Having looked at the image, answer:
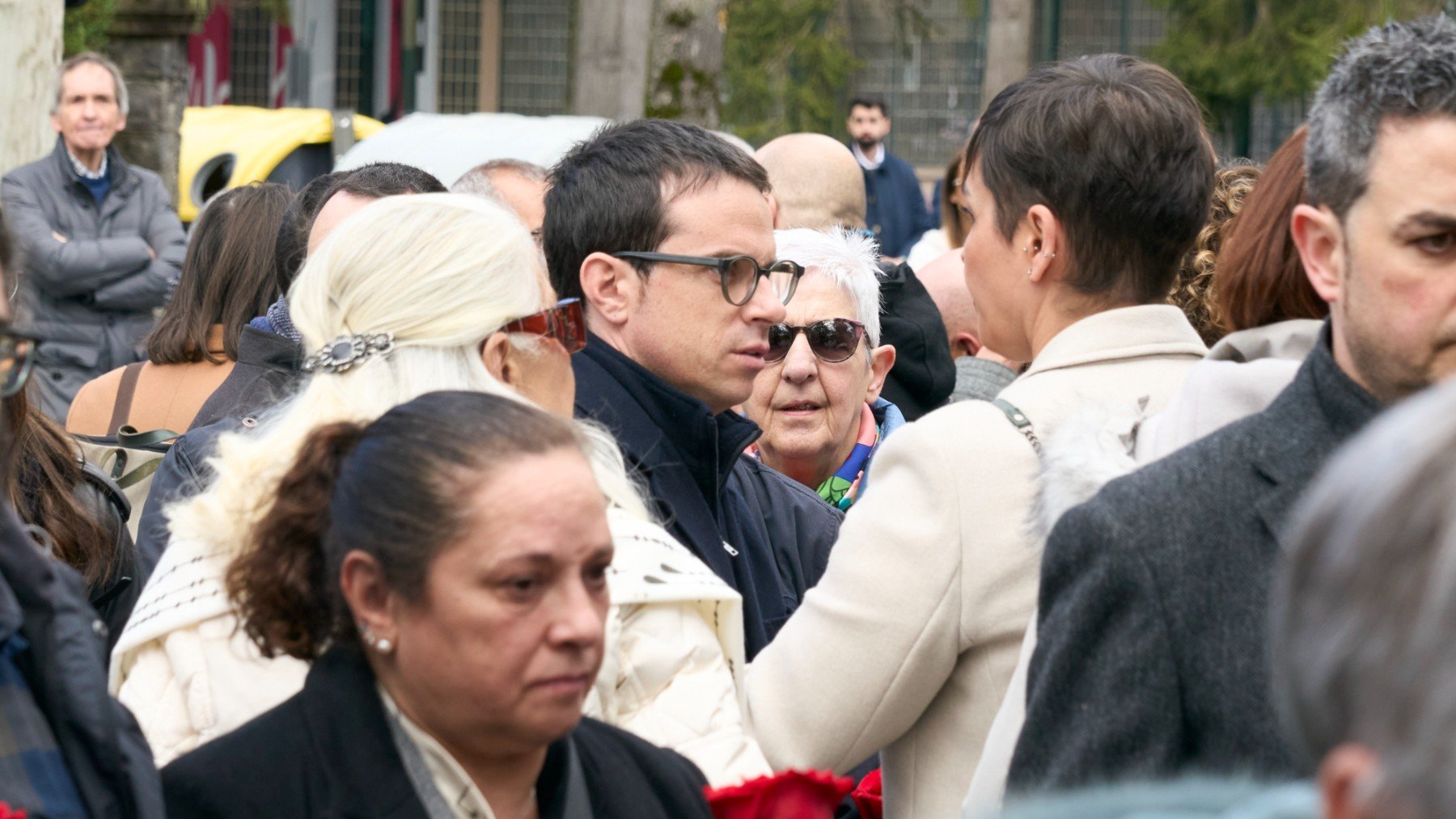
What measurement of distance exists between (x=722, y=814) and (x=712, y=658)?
0.27 m

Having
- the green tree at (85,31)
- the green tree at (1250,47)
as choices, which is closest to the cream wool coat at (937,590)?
the green tree at (85,31)

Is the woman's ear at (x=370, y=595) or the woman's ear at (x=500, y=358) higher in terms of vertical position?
the woman's ear at (x=500, y=358)

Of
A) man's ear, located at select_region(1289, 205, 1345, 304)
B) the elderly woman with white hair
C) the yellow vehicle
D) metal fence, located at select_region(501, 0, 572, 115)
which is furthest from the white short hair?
metal fence, located at select_region(501, 0, 572, 115)

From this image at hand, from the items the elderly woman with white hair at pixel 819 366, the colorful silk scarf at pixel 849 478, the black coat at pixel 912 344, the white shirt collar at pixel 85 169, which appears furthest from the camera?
the white shirt collar at pixel 85 169

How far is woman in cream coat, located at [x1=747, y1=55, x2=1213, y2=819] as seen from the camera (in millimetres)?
2447

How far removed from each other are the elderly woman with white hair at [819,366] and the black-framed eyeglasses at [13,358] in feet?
8.37

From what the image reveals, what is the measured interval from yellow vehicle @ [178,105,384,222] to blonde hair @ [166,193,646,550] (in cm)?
943

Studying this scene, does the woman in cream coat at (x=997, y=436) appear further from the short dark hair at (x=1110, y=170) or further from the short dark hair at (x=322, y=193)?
the short dark hair at (x=322, y=193)

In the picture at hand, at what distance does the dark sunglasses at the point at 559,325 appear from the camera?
2.71 metres

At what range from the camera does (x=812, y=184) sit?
6.50 metres

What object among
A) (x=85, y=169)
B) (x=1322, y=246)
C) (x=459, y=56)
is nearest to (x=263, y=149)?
(x=85, y=169)

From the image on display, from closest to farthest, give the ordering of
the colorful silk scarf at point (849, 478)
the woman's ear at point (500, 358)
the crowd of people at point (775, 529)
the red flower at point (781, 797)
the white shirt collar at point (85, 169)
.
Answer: the crowd of people at point (775, 529) → the red flower at point (781, 797) → the woman's ear at point (500, 358) → the colorful silk scarf at point (849, 478) → the white shirt collar at point (85, 169)

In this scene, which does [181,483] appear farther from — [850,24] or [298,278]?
[850,24]

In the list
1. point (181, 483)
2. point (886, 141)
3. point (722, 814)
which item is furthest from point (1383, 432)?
point (886, 141)
